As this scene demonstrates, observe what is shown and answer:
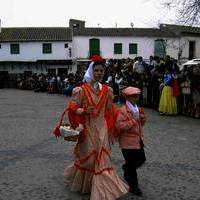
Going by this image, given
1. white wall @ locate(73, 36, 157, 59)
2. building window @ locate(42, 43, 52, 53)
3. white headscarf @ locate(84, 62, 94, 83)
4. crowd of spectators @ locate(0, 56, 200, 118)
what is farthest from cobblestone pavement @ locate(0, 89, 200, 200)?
building window @ locate(42, 43, 52, 53)

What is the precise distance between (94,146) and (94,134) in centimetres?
15

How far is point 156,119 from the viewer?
15523 millimetres

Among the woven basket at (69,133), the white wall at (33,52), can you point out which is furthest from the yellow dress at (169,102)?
the white wall at (33,52)

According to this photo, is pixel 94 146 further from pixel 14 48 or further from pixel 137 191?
pixel 14 48

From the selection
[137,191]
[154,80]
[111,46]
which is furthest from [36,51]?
[137,191]

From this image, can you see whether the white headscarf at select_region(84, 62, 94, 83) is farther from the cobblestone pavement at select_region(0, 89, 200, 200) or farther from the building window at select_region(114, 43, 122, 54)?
the building window at select_region(114, 43, 122, 54)

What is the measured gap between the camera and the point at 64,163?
27.8ft

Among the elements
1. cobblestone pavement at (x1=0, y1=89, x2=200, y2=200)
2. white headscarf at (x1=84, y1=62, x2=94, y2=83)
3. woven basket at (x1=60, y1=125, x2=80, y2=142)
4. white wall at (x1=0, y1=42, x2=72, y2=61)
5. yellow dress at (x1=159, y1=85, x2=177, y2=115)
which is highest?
white wall at (x1=0, y1=42, x2=72, y2=61)

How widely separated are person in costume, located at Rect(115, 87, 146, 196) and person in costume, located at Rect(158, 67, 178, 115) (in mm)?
9905

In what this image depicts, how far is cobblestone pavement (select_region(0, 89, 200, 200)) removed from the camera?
22.1 ft

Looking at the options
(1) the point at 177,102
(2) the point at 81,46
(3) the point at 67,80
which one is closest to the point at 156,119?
(1) the point at 177,102

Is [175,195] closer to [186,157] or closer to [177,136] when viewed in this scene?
[186,157]

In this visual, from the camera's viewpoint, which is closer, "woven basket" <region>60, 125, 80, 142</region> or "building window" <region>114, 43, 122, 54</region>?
"woven basket" <region>60, 125, 80, 142</region>

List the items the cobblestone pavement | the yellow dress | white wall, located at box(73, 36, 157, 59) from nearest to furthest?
the cobblestone pavement < the yellow dress < white wall, located at box(73, 36, 157, 59)
